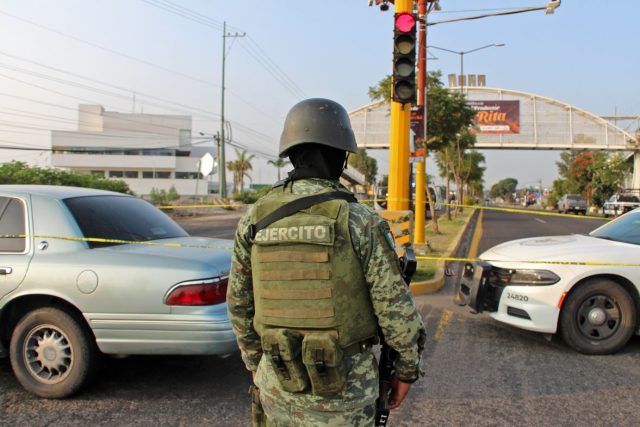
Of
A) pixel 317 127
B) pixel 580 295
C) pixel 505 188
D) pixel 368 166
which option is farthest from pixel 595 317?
pixel 505 188

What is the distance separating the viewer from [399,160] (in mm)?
7965

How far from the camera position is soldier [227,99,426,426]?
1692 millimetres

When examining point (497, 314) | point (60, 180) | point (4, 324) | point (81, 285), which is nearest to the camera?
point (81, 285)

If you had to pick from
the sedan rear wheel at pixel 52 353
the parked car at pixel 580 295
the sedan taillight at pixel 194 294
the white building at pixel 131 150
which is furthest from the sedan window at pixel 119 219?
the white building at pixel 131 150

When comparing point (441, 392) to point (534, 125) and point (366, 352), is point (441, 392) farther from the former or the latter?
point (534, 125)

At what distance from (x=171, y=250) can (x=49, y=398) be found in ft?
4.24

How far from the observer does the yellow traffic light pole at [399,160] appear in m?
7.88

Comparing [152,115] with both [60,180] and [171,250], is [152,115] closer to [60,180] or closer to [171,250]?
[60,180]

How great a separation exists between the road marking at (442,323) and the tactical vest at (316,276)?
3689 millimetres

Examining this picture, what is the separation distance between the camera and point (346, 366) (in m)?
1.73

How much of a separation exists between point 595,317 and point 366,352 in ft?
12.2

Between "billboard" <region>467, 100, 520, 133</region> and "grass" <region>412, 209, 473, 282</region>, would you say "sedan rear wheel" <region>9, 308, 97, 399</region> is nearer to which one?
"grass" <region>412, 209, 473, 282</region>

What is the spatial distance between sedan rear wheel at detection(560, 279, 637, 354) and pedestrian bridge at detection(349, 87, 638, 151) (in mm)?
53092

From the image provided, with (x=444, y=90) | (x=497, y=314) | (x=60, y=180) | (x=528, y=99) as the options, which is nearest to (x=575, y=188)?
(x=528, y=99)
